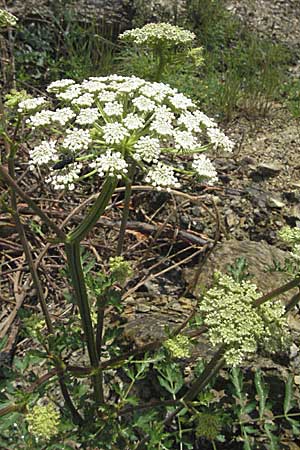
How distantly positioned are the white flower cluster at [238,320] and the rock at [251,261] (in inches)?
51.2

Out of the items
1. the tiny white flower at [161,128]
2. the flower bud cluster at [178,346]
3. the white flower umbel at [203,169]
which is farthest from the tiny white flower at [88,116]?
the flower bud cluster at [178,346]

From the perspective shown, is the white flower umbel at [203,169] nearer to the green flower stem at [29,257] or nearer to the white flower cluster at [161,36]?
the green flower stem at [29,257]

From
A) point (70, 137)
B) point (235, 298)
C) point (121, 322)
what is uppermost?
point (70, 137)

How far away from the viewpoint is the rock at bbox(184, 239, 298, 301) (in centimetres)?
354

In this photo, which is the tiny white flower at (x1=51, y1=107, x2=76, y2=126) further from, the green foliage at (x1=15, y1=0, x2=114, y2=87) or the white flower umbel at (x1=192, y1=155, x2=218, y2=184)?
the green foliage at (x1=15, y1=0, x2=114, y2=87)

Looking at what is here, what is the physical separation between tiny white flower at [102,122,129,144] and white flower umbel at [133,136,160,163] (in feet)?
0.23

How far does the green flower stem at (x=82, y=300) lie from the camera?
2051 millimetres

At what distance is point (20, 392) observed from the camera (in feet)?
7.22

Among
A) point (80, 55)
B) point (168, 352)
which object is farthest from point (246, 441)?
point (80, 55)

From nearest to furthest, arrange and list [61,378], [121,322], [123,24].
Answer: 1. [61,378]
2. [121,322]
3. [123,24]

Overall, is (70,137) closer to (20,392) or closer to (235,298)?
(235,298)

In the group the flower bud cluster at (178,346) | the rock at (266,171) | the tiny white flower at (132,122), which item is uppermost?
the tiny white flower at (132,122)

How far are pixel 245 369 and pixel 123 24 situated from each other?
4634mm

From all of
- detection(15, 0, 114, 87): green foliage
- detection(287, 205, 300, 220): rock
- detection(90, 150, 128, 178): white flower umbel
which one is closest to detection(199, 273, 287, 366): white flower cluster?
detection(90, 150, 128, 178): white flower umbel
